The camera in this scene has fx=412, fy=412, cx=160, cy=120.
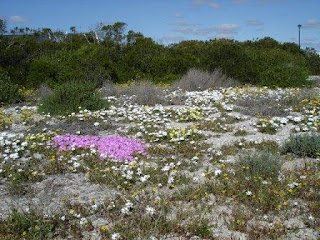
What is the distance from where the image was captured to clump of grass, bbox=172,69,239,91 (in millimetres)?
17344

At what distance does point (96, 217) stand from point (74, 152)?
271 centimetres

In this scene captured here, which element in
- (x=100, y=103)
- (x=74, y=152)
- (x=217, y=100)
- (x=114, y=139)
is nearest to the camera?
(x=74, y=152)

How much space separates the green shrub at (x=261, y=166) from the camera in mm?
6527

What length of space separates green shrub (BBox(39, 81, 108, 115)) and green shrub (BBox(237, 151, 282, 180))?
6079 millimetres

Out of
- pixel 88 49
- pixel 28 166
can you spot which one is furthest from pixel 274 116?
pixel 88 49

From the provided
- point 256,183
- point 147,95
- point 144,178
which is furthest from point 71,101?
point 256,183

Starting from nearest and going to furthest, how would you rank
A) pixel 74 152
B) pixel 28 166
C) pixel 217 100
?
pixel 28 166 → pixel 74 152 → pixel 217 100

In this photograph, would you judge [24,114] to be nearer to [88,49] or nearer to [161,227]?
[161,227]

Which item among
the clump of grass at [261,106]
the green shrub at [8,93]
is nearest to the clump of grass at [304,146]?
the clump of grass at [261,106]

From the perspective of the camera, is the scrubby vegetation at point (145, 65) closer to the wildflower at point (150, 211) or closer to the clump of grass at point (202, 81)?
the clump of grass at point (202, 81)

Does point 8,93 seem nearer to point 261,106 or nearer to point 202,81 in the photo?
point 202,81

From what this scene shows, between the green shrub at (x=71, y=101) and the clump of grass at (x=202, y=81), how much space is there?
228 inches

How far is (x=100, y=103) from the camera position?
39.7 ft

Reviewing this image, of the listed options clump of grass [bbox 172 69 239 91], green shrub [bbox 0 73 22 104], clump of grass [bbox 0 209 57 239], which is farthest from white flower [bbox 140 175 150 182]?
clump of grass [bbox 172 69 239 91]
